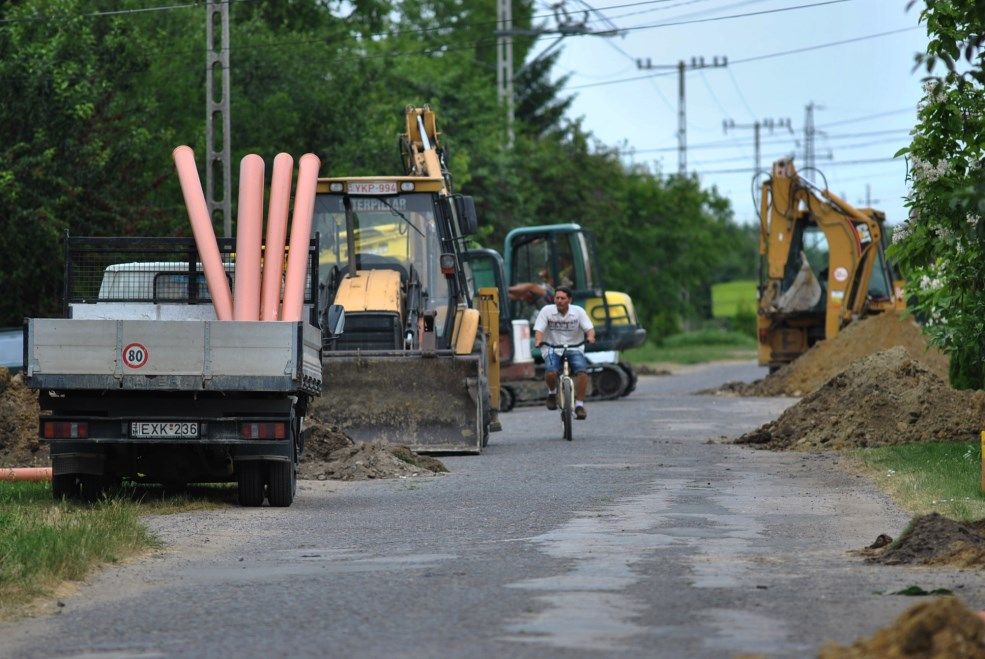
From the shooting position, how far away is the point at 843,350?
3453 cm

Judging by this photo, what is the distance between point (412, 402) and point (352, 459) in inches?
100

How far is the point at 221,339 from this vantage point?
46.2ft

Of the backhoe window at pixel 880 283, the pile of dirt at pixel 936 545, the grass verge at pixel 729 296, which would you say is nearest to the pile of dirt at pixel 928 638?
the pile of dirt at pixel 936 545

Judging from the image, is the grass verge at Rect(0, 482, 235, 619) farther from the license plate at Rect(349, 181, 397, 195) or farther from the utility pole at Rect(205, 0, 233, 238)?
the utility pole at Rect(205, 0, 233, 238)

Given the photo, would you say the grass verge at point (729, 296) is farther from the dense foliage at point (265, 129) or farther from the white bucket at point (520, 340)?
the white bucket at point (520, 340)

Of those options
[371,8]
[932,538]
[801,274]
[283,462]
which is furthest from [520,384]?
[371,8]

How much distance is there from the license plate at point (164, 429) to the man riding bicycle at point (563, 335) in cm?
966

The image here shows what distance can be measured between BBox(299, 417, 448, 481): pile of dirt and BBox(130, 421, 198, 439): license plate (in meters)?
3.49

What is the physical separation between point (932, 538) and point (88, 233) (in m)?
23.8

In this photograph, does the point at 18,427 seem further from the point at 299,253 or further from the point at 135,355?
the point at 135,355

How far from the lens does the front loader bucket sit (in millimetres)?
20734

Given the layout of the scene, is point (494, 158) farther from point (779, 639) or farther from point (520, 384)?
point (779, 639)

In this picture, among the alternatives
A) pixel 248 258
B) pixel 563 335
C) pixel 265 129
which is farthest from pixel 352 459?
pixel 265 129

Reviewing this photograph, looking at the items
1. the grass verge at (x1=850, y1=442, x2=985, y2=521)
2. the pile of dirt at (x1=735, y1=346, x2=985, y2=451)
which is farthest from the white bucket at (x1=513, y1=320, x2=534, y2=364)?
the grass verge at (x1=850, y1=442, x2=985, y2=521)
